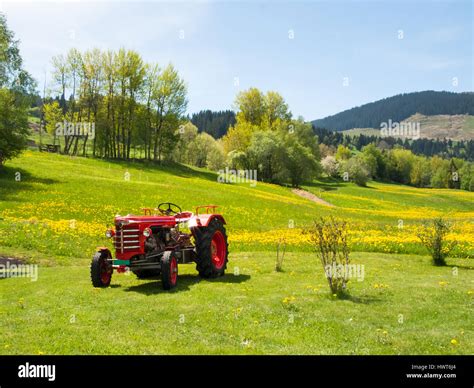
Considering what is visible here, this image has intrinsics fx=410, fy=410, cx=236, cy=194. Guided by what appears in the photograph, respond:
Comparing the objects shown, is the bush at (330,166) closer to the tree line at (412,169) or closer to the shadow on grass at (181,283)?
the tree line at (412,169)

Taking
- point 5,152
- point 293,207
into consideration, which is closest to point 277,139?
point 293,207

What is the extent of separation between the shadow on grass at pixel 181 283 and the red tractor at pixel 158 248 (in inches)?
10.4

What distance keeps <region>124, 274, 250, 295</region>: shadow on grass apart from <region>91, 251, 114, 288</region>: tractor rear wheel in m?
0.86

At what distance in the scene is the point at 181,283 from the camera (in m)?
13.6

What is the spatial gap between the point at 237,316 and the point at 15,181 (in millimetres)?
35509

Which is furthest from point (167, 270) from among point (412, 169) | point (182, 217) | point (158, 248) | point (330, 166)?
point (412, 169)

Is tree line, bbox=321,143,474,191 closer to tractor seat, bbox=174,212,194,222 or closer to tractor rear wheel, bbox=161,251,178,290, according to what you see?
tractor seat, bbox=174,212,194,222

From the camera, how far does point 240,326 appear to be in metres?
8.73

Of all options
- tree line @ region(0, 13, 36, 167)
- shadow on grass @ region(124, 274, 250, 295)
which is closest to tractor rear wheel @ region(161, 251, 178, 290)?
shadow on grass @ region(124, 274, 250, 295)

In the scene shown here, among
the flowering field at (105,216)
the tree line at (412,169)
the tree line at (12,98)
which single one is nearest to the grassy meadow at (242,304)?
the flowering field at (105,216)

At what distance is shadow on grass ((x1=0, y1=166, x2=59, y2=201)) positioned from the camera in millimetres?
33350
